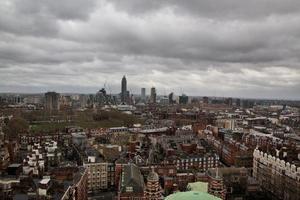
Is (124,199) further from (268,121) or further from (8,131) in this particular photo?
(268,121)

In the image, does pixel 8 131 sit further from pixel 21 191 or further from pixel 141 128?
pixel 21 191

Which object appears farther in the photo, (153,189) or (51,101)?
(51,101)

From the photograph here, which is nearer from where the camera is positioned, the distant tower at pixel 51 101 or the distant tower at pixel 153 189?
the distant tower at pixel 153 189

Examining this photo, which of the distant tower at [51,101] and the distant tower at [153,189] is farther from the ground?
the distant tower at [51,101]

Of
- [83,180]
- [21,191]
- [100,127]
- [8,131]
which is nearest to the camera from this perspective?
[21,191]

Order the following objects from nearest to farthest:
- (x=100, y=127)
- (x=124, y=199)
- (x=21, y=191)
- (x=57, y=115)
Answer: (x=21, y=191)
(x=124, y=199)
(x=100, y=127)
(x=57, y=115)

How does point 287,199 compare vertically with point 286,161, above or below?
below

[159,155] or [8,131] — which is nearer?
[159,155]

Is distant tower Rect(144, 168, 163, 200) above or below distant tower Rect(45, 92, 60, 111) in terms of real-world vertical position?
below

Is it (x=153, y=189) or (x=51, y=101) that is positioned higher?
(x=51, y=101)

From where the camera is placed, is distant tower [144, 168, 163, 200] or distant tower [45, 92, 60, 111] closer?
distant tower [144, 168, 163, 200]

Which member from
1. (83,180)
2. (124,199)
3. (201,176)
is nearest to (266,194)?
(201,176)
